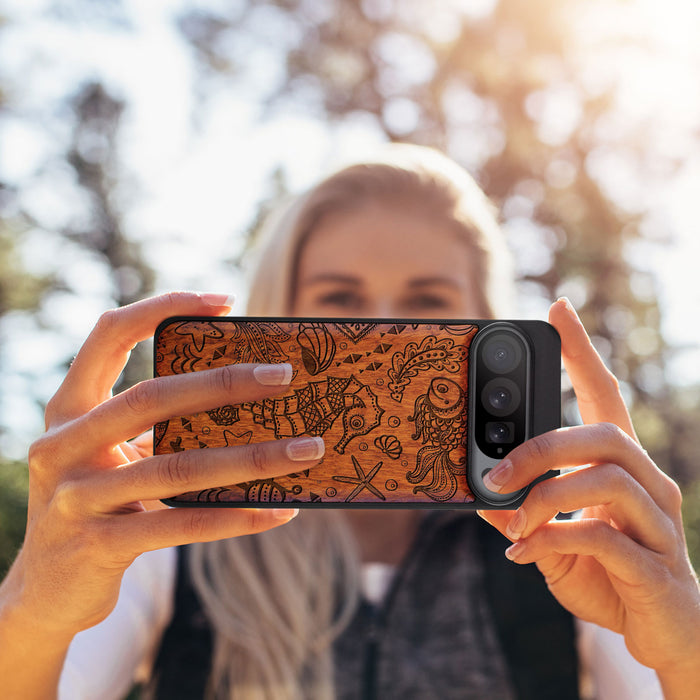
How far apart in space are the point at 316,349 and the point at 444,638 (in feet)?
4.95

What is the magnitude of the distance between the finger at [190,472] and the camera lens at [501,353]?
0.51 m

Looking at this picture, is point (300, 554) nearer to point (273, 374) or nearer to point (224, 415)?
point (224, 415)

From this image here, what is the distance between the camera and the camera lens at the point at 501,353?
1.44m

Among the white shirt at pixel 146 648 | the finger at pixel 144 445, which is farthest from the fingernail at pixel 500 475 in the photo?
the white shirt at pixel 146 648

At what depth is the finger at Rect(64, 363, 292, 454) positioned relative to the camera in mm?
1254

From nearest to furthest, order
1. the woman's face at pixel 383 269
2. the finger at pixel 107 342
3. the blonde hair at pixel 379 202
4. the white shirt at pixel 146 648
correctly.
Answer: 1. the finger at pixel 107 342
2. the white shirt at pixel 146 648
3. the woman's face at pixel 383 269
4. the blonde hair at pixel 379 202

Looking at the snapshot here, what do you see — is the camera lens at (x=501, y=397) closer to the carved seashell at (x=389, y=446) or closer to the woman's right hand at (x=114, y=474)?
the carved seashell at (x=389, y=446)

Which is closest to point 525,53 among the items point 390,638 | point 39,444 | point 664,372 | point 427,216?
point 664,372

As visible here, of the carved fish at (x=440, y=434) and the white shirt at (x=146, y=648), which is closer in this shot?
the carved fish at (x=440, y=434)

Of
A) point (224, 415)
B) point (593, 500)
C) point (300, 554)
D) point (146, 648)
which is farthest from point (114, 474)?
point (300, 554)

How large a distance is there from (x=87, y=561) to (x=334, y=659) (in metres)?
1.33

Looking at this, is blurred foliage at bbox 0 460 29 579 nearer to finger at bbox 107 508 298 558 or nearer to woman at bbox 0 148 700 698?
woman at bbox 0 148 700 698

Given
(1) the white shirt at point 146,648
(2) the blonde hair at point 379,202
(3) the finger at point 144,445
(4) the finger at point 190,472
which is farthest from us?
(2) the blonde hair at point 379,202

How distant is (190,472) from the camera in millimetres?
1251
